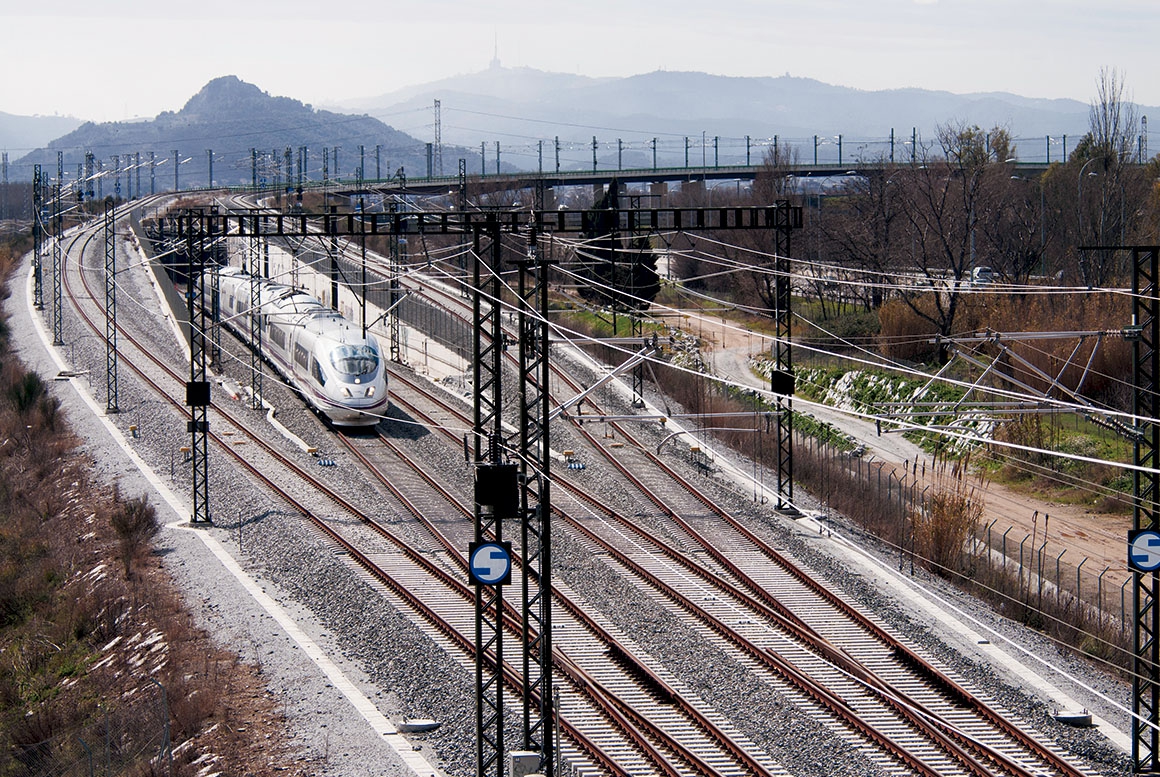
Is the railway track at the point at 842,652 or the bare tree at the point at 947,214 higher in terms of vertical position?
the bare tree at the point at 947,214

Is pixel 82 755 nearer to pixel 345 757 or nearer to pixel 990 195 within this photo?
pixel 345 757

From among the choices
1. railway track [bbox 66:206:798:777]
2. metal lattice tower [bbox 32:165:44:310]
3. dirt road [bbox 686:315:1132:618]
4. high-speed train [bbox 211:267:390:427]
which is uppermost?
metal lattice tower [bbox 32:165:44:310]

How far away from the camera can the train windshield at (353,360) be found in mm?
33022

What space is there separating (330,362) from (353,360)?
611mm

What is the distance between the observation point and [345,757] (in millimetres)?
15008

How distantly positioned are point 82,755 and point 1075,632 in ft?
48.6

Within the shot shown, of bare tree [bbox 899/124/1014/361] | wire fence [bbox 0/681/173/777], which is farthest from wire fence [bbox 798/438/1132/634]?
bare tree [bbox 899/124/1014/361]

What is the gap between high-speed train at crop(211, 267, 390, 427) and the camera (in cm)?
3309

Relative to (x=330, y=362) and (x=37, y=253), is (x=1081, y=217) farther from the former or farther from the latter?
(x=37, y=253)

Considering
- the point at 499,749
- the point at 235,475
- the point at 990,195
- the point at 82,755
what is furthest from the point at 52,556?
the point at 990,195

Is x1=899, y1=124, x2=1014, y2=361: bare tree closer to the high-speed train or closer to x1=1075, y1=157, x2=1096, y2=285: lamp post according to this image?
x1=1075, y1=157, x2=1096, y2=285: lamp post

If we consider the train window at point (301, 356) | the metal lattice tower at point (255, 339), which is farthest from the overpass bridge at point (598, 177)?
the train window at point (301, 356)

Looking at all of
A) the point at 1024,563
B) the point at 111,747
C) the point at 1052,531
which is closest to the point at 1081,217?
the point at 1052,531

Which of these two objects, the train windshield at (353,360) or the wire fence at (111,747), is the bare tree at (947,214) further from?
the wire fence at (111,747)
